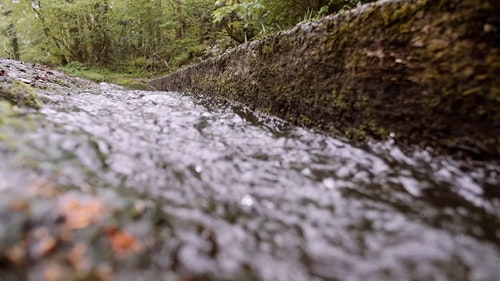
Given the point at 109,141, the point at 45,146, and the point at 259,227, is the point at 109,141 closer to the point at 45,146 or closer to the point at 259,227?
the point at 45,146

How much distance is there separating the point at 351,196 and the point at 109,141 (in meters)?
1.54

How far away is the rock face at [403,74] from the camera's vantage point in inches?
57.7

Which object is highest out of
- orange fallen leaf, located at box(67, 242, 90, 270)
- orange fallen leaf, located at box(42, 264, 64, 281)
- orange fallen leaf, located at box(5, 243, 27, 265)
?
orange fallen leaf, located at box(5, 243, 27, 265)

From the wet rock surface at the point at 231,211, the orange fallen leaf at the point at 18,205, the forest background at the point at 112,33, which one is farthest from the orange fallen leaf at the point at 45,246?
the forest background at the point at 112,33

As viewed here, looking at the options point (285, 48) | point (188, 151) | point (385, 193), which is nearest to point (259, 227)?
point (385, 193)

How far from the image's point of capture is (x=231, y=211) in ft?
4.14

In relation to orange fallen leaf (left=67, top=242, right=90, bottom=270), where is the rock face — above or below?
above

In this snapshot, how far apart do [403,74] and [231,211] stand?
1.43m

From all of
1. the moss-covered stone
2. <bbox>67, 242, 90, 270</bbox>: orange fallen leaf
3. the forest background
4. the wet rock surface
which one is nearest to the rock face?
the wet rock surface

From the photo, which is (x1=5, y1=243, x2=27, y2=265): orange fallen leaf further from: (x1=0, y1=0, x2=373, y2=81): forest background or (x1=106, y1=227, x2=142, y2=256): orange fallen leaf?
(x1=0, y1=0, x2=373, y2=81): forest background

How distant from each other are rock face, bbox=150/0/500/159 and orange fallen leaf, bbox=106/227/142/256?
173 centimetres

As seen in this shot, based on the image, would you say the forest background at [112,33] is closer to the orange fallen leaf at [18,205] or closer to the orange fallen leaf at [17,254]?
the orange fallen leaf at [18,205]

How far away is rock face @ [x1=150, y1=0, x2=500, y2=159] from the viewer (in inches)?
57.7

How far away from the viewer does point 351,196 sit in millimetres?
1402
